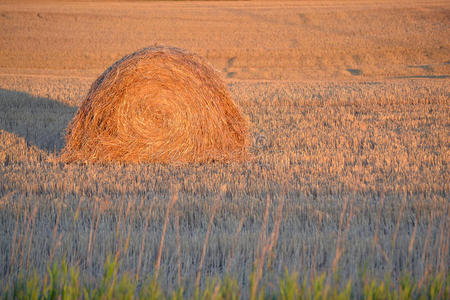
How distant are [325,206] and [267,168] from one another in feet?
5.00

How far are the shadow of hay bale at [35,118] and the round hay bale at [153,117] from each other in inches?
21.6

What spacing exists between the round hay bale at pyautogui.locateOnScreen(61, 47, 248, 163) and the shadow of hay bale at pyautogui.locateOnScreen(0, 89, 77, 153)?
0.55 meters

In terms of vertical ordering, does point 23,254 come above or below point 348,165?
below

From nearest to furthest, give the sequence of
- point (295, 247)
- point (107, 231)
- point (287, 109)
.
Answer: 1. point (295, 247)
2. point (107, 231)
3. point (287, 109)

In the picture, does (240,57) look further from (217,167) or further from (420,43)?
(217,167)

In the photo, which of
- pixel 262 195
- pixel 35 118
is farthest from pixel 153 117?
pixel 35 118

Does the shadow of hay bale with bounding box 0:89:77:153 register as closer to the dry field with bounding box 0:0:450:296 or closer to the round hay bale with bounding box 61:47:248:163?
the dry field with bounding box 0:0:450:296

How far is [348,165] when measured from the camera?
18.7ft

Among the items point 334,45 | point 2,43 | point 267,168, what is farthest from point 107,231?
point 2,43

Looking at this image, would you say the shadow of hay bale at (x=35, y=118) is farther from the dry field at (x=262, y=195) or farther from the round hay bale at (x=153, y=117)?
the round hay bale at (x=153, y=117)

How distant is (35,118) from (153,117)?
13.5 ft

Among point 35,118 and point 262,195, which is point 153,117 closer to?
point 262,195

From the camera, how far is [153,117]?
20.1ft

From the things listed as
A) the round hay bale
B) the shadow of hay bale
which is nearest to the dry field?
the shadow of hay bale
